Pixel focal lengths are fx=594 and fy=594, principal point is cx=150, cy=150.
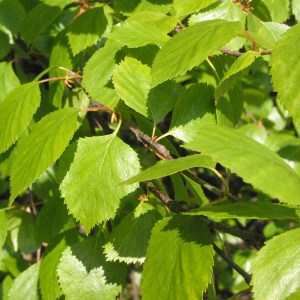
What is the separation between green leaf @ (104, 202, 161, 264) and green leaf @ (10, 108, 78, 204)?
19 cm

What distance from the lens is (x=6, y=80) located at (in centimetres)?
169

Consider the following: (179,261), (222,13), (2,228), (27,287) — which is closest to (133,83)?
(222,13)

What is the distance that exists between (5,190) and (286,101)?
1794 mm

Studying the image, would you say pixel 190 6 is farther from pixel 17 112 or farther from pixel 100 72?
pixel 17 112

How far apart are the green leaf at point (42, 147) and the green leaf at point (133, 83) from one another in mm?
114

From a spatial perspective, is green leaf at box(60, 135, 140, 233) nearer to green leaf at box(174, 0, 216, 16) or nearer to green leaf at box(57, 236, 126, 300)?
green leaf at box(57, 236, 126, 300)

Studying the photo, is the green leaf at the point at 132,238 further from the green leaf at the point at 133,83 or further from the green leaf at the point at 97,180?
the green leaf at the point at 133,83

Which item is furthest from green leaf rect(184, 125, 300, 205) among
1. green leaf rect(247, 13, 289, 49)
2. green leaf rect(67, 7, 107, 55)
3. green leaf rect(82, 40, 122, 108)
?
green leaf rect(67, 7, 107, 55)

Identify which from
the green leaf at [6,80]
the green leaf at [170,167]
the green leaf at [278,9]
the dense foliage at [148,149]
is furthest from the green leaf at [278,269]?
the green leaf at [6,80]

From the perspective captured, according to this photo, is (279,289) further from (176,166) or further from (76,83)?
(76,83)

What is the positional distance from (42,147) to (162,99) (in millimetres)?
271

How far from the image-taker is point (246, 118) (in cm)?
263

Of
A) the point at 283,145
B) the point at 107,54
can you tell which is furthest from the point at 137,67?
the point at 283,145

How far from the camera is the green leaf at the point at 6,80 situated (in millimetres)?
1668
